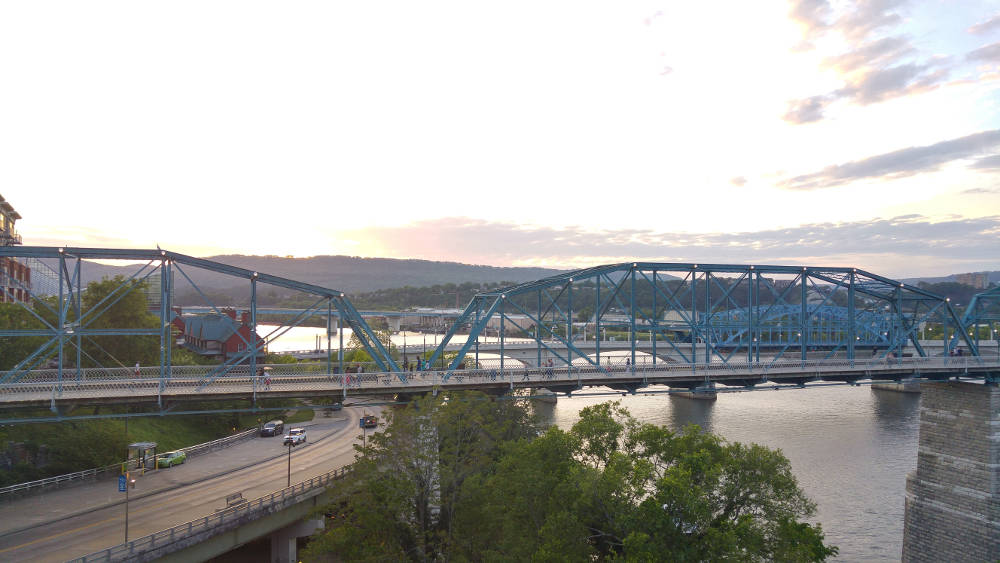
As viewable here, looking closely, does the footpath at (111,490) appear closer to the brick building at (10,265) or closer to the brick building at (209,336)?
the brick building at (10,265)

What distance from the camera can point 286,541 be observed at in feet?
125

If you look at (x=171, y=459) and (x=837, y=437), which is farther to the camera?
(x=837, y=437)

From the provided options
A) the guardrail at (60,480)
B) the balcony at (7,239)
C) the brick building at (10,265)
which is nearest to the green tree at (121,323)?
the brick building at (10,265)

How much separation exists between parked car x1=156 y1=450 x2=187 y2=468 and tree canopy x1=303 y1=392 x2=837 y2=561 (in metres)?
19.6

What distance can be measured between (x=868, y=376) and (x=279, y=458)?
47.2 metres

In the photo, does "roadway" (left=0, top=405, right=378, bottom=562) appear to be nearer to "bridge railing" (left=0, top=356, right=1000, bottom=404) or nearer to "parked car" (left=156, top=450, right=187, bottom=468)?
"parked car" (left=156, top=450, right=187, bottom=468)

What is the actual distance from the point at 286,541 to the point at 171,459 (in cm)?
1275

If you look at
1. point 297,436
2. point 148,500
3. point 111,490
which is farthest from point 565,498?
point 297,436

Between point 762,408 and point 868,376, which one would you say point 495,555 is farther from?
point 762,408

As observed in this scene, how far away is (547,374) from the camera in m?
41.6

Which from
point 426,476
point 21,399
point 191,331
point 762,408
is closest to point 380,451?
point 426,476

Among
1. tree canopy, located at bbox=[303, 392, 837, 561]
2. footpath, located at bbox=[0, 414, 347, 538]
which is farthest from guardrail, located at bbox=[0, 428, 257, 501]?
tree canopy, located at bbox=[303, 392, 837, 561]

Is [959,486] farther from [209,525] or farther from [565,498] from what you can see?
[209,525]

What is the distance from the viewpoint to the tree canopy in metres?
24.5
